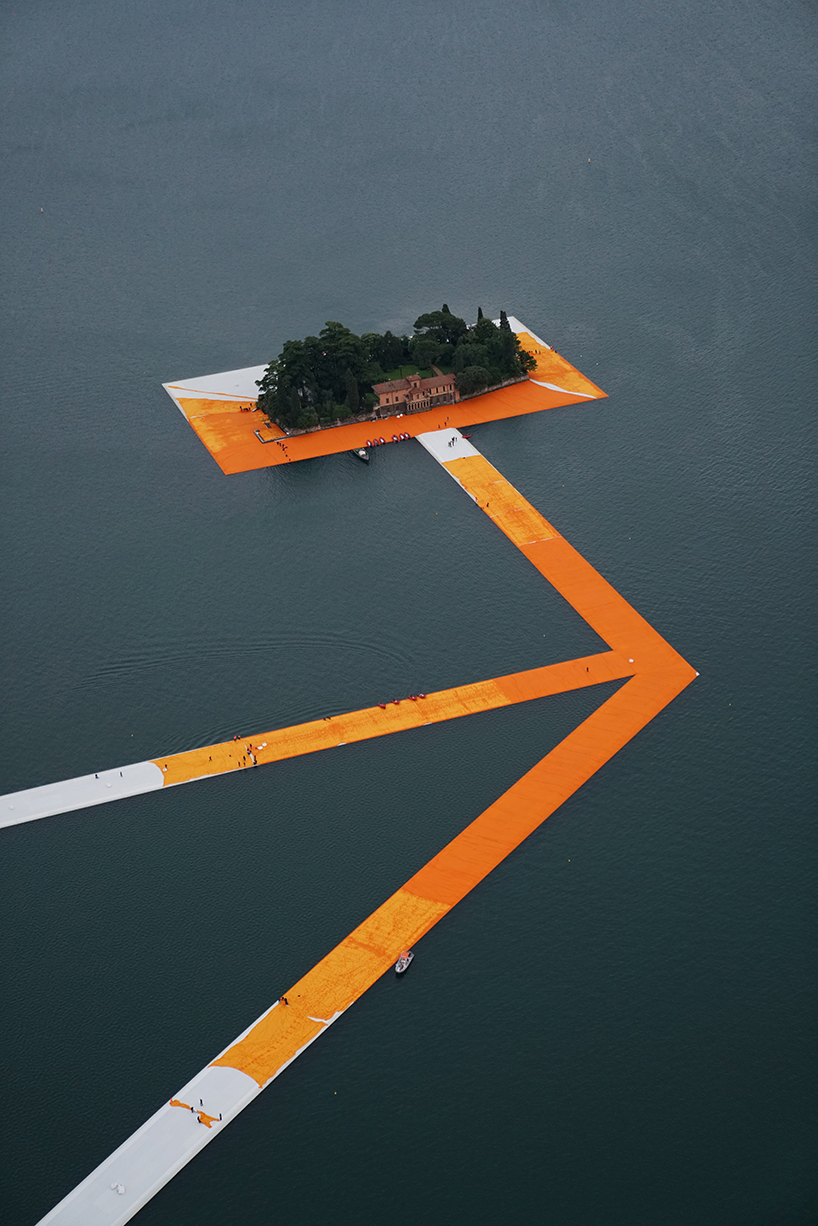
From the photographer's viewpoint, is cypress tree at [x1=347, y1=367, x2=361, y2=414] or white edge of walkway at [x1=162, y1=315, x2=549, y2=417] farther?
white edge of walkway at [x1=162, y1=315, x2=549, y2=417]

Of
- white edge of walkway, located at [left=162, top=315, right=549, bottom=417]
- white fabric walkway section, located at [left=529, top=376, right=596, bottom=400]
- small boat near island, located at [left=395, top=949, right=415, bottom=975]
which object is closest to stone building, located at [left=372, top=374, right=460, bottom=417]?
white fabric walkway section, located at [left=529, top=376, right=596, bottom=400]

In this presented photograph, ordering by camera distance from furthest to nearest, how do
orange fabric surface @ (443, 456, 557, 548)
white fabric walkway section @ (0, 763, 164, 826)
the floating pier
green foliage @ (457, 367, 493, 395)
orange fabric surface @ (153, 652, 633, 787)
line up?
green foliage @ (457, 367, 493, 395) → orange fabric surface @ (443, 456, 557, 548) → orange fabric surface @ (153, 652, 633, 787) → white fabric walkway section @ (0, 763, 164, 826) → the floating pier

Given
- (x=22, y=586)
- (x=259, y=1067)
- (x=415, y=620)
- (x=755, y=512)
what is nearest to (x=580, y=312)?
(x=755, y=512)

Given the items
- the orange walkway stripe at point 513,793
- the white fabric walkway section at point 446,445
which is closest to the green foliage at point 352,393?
the white fabric walkway section at point 446,445

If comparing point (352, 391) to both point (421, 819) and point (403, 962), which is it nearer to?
point (421, 819)

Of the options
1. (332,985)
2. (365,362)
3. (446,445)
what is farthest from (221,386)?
(332,985)

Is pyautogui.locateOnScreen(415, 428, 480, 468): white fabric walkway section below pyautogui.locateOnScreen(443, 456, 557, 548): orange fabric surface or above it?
above

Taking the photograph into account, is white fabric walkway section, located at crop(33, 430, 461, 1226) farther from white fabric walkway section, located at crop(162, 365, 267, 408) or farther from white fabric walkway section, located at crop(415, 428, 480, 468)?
white fabric walkway section, located at crop(162, 365, 267, 408)
